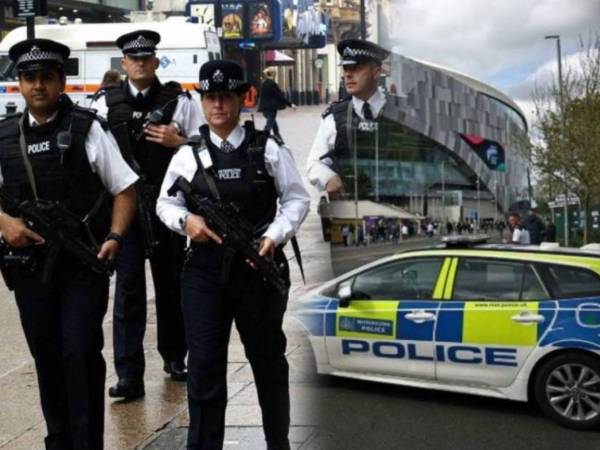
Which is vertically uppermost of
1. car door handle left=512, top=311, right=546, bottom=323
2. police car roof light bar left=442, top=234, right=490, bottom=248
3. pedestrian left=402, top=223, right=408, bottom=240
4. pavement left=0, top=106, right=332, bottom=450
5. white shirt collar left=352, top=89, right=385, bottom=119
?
white shirt collar left=352, top=89, right=385, bottom=119

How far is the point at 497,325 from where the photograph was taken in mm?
3025

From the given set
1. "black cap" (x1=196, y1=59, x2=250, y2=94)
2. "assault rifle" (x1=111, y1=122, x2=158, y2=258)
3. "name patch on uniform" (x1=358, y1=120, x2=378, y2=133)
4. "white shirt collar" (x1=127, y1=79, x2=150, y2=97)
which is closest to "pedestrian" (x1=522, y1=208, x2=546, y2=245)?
"name patch on uniform" (x1=358, y1=120, x2=378, y2=133)

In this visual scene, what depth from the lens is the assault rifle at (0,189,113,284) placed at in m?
3.54

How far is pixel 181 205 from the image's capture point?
136 inches

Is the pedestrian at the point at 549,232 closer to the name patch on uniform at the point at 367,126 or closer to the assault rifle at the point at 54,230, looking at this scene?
the name patch on uniform at the point at 367,126

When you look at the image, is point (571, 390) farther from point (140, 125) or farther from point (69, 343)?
point (140, 125)

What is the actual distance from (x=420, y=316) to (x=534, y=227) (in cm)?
103

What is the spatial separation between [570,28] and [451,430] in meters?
1.04

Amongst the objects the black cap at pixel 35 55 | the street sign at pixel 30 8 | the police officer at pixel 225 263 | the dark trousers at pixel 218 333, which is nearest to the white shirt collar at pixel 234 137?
the police officer at pixel 225 263

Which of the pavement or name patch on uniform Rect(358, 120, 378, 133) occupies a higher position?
name patch on uniform Rect(358, 120, 378, 133)

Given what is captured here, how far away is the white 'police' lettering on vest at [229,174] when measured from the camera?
11.0 ft

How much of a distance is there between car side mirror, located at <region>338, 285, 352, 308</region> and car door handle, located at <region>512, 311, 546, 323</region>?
502 mm

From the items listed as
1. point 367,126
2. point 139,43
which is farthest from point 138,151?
point 367,126

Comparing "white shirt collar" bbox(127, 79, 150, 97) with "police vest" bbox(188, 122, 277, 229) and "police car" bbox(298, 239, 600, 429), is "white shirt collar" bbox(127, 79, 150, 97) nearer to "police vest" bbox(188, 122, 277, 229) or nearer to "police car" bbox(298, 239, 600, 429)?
"police vest" bbox(188, 122, 277, 229)
